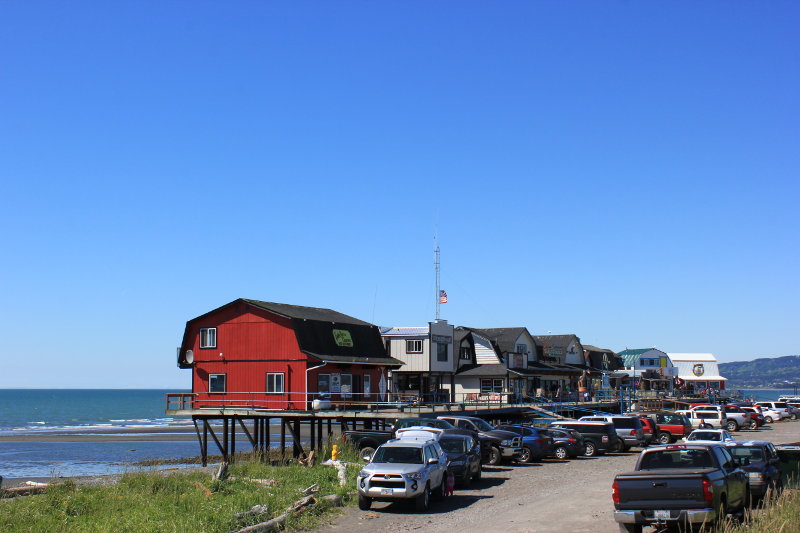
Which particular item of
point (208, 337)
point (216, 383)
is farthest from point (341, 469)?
point (208, 337)

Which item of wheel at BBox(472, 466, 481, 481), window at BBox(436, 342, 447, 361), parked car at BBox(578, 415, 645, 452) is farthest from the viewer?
window at BBox(436, 342, 447, 361)

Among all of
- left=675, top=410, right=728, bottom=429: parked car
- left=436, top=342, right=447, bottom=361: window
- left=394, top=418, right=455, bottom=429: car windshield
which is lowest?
left=675, top=410, right=728, bottom=429: parked car

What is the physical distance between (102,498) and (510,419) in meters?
37.2

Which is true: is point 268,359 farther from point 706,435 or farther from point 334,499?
point 334,499

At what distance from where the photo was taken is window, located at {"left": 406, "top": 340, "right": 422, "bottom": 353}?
60.1 meters

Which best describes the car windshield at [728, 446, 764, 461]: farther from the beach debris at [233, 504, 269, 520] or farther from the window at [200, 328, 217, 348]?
the window at [200, 328, 217, 348]

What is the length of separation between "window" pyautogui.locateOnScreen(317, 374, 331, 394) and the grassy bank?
20.6m

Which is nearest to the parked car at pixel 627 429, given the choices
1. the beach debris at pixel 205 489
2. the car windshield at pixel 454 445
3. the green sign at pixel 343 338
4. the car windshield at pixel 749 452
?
the car windshield at pixel 454 445

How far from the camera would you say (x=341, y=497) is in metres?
22.7

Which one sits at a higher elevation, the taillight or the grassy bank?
the taillight

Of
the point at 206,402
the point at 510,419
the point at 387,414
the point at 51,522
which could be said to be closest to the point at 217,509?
the point at 51,522

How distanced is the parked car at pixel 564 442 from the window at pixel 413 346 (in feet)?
79.5

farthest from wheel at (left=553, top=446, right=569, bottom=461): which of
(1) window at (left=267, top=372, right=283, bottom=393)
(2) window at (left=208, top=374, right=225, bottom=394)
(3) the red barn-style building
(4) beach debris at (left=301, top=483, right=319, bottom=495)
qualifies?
(2) window at (left=208, top=374, right=225, bottom=394)

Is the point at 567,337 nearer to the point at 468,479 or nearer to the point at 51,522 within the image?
the point at 468,479
